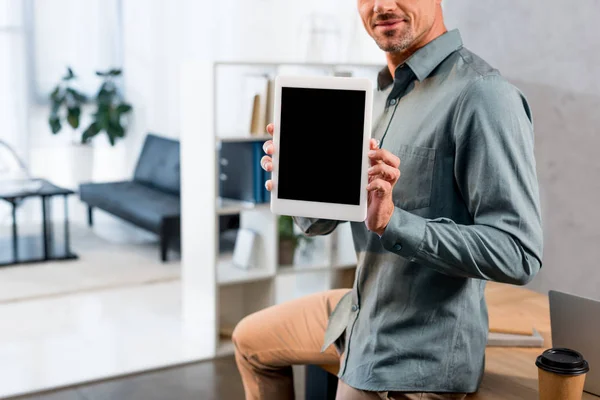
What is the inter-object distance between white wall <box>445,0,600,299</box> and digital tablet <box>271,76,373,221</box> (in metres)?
1.74

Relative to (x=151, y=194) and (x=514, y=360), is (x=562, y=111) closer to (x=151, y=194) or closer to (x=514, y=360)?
(x=514, y=360)

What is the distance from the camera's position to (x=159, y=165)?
7000 millimetres

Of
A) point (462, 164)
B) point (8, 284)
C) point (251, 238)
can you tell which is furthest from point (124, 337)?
point (462, 164)

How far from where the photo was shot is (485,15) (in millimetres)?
3512

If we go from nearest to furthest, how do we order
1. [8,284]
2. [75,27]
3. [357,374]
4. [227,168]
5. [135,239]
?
[357,374] → [227,168] → [8,284] → [135,239] → [75,27]

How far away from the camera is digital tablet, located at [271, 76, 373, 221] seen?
5.30ft

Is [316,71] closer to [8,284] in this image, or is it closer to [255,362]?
[255,362]

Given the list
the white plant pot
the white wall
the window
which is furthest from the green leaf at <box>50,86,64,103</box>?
the white wall

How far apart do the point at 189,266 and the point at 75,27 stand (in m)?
4.56

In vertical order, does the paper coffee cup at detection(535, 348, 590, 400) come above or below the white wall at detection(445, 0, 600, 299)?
below

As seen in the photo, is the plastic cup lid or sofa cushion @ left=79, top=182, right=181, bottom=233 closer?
the plastic cup lid

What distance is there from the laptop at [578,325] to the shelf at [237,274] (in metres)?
2.35

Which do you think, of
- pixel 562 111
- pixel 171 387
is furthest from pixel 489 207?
pixel 171 387

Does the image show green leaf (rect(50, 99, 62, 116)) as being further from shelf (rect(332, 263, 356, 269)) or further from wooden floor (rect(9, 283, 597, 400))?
wooden floor (rect(9, 283, 597, 400))
